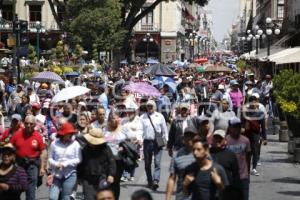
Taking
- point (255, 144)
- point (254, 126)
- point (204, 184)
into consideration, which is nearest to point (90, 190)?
point (204, 184)

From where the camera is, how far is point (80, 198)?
12.3 metres

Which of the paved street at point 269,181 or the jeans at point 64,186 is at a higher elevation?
the jeans at point 64,186

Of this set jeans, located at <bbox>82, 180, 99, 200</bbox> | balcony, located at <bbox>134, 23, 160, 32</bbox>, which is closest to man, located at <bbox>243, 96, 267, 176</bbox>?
jeans, located at <bbox>82, 180, 99, 200</bbox>

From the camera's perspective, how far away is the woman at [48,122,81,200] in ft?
32.1

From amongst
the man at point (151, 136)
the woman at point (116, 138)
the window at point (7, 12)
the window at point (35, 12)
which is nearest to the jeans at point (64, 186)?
the woman at point (116, 138)

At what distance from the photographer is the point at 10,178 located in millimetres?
8680

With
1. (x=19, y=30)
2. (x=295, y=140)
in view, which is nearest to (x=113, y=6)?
(x=19, y=30)

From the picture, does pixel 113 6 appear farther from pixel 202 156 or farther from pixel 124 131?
pixel 202 156

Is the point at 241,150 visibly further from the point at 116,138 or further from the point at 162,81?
the point at 162,81

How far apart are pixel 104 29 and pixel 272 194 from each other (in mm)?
32921

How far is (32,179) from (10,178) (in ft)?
7.12

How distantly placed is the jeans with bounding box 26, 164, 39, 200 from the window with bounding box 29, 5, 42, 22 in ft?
220

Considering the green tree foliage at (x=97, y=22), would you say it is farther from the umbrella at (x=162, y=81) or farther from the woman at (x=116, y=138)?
the woman at (x=116, y=138)

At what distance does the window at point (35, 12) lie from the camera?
76688 mm
